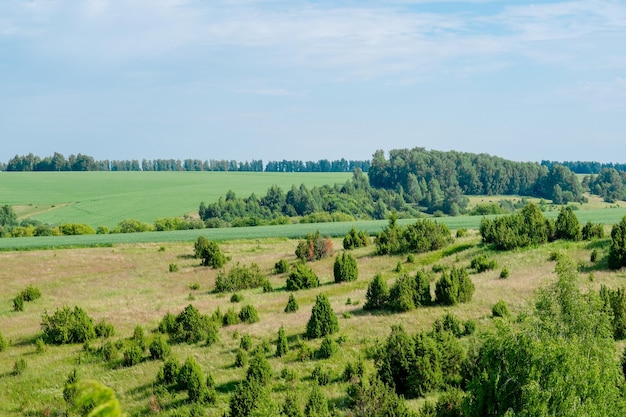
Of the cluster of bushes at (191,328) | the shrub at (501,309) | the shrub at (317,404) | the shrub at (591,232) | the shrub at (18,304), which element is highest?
the shrub at (591,232)

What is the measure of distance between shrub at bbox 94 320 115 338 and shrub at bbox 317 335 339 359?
549 inches

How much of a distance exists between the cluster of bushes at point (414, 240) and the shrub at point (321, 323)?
2300 centimetres

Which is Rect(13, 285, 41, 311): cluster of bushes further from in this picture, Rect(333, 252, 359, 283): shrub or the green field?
the green field

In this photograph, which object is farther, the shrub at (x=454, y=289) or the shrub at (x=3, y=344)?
the shrub at (x=454, y=289)

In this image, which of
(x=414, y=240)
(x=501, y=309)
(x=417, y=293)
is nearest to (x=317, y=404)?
(x=501, y=309)

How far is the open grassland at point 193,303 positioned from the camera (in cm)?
2623

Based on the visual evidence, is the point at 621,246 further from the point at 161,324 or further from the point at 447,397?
the point at 161,324

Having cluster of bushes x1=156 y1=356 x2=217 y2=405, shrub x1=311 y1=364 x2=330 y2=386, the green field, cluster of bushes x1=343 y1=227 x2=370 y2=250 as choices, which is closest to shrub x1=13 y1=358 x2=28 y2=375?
cluster of bushes x1=156 y1=356 x2=217 y2=405

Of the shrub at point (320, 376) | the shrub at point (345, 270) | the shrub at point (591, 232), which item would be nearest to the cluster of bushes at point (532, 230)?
the shrub at point (591, 232)

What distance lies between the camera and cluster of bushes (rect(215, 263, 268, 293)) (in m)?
45.6

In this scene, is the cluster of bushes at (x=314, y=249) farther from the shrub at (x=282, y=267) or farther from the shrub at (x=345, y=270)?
the shrub at (x=345, y=270)

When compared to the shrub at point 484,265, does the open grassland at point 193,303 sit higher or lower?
lower

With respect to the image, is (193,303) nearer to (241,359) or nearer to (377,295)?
(377,295)

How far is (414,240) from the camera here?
52.5 meters
